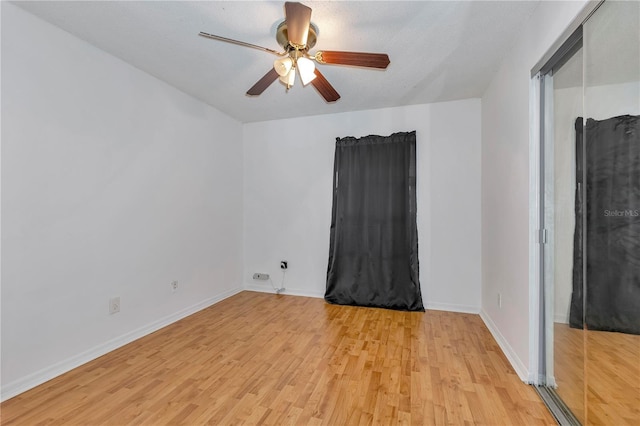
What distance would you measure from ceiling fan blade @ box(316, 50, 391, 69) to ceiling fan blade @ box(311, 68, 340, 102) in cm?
22

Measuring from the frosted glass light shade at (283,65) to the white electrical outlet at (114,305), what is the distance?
7.84 feet

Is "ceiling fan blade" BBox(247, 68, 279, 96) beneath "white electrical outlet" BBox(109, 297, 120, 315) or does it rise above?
above

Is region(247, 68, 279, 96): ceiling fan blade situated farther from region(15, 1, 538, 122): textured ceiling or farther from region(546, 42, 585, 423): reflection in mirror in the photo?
region(546, 42, 585, 423): reflection in mirror

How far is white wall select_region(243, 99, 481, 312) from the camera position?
336 centimetres

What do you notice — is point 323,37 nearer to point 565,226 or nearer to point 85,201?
point 565,226

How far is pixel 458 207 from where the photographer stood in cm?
338

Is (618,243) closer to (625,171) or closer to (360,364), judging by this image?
(625,171)

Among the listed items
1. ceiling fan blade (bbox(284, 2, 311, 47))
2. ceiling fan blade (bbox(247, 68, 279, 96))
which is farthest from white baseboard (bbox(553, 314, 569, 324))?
ceiling fan blade (bbox(247, 68, 279, 96))

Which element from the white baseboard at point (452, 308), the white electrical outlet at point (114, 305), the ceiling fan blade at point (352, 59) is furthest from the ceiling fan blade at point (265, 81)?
the white baseboard at point (452, 308)

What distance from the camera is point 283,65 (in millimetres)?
1799

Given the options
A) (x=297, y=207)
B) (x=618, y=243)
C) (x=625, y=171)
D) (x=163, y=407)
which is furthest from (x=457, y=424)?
(x=297, y=207)

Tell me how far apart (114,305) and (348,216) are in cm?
267

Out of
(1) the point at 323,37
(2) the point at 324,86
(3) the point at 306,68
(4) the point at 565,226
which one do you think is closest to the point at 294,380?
(4) the point at 565,226

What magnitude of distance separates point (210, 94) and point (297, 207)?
1.81m
